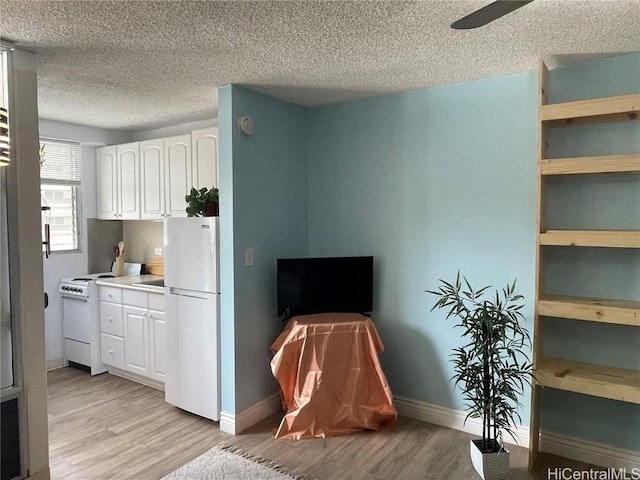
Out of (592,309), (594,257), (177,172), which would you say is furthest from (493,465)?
(177,172)

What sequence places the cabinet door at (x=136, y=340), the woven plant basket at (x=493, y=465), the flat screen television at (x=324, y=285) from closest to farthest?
the woven plant basket at (x=493, y=465) → the flat screen television at (x=324, y=285) → the cabinet door at (x=136, y=340)

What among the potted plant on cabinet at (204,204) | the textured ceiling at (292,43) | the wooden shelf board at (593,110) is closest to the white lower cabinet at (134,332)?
the potted plant on cabinet at (204,204)

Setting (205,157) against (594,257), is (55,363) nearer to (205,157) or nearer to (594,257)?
(205,157)

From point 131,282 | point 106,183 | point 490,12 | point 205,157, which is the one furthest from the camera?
point 106,183

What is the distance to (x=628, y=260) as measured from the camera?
2537mm

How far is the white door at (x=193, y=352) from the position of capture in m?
3.21

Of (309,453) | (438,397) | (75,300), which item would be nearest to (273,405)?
(309,453)

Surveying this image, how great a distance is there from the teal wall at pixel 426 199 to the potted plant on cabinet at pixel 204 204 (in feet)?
2.88

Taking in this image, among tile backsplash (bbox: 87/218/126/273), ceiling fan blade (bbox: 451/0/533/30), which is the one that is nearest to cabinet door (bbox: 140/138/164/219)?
tile backsplash (bbox: 87/218/126/273)

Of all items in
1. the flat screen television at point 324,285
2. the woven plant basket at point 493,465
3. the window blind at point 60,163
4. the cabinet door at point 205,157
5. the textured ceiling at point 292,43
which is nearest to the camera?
the textured ceiling at point 292,43

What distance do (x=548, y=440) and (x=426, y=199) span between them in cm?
179

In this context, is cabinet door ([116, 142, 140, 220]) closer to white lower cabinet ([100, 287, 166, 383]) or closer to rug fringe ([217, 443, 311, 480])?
white lower cabinet ([100, 287, 166, 383])

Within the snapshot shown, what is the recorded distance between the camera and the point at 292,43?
7.52 ft

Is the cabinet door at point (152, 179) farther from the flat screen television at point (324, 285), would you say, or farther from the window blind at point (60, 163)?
the flat screen television at point (324, 285)
